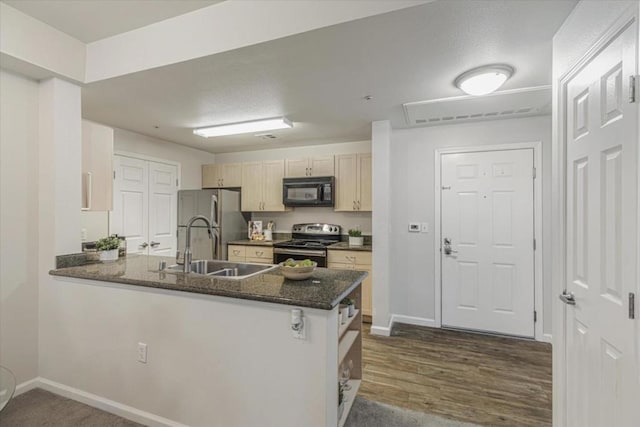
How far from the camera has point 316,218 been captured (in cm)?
448

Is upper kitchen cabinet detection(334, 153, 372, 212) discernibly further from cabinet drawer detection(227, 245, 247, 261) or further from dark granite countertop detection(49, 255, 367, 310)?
dark granite countertop detection(49, 255, 367, 310)

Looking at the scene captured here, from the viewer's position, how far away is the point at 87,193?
2436 millimetres

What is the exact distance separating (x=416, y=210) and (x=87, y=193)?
330 cm

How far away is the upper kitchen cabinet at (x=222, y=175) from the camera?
4.66 metres

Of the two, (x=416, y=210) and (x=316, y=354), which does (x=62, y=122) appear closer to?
(x=316, y=354)

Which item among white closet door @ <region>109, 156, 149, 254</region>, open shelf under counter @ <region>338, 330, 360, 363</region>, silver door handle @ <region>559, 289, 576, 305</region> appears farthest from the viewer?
white closet door @ <region>109, 156, 149, 254</region>

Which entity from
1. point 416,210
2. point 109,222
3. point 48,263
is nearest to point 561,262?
point 416,210

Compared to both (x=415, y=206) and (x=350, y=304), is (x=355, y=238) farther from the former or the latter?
(x=350, y=304)

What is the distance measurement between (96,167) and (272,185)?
2276mm

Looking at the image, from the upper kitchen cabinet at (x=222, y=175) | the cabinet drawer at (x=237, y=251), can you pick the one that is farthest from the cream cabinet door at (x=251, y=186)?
the cabinet drawer at (x=237, y=251)

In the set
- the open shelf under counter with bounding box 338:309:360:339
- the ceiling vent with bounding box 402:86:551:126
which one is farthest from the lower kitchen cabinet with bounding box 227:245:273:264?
the ceiling vent with bounding box 402:86:551:126

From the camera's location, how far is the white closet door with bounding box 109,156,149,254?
11.6 ft

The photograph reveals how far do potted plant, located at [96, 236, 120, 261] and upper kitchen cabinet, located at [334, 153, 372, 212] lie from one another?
8.38ft

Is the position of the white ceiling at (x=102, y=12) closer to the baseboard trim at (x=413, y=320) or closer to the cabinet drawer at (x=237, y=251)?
the cabinet drawer at (x=237, y=251)
